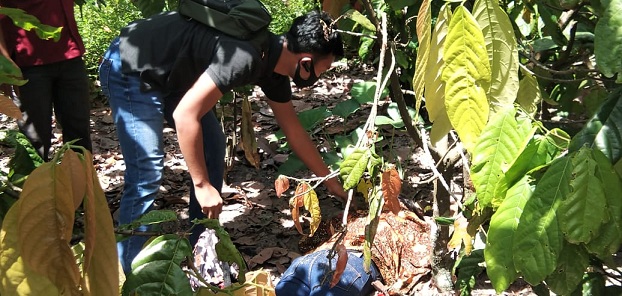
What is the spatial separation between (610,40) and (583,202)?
0.77 ft

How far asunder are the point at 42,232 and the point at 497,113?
657 millimetres

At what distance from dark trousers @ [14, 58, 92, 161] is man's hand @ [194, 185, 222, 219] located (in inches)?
41.2

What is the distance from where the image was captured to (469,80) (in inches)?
36.9

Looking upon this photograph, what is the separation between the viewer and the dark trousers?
287cm

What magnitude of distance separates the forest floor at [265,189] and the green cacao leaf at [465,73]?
1.45 metres

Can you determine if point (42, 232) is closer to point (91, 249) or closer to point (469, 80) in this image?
point (91, 249)

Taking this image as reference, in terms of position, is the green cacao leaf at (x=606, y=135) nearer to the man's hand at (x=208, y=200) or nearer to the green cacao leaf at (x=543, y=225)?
the green cacao leaf at (x=543, y=225)

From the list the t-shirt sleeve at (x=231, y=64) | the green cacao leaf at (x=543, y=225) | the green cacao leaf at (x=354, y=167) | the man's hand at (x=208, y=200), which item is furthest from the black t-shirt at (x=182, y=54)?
the green cacao leaf at (x=543, y=225)

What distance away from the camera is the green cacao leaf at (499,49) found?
973mm

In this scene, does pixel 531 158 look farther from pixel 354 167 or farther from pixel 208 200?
pixel 208 200

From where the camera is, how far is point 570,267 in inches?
42.1

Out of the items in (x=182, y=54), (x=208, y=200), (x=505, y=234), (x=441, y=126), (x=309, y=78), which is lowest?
(x=208, y=200)

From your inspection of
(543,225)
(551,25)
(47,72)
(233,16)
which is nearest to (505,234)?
(543,225)

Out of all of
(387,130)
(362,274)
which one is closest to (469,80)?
(362,274)
